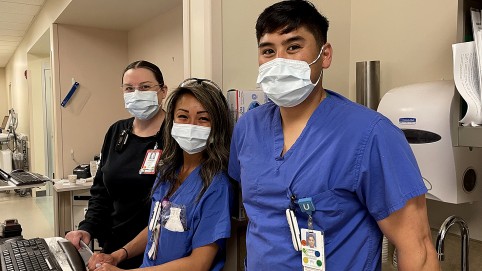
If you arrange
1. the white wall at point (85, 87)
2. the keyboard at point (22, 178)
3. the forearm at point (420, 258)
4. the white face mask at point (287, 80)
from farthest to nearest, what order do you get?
the white wall at point (85, 87), the keyboard at point (22, 178), the white face mask at point (287, 80), the forearm at point (420, 258)

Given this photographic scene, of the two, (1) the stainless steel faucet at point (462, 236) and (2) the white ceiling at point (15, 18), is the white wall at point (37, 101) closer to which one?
(2) the white ceiling at point (15, 18)

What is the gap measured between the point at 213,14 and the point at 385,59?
0.76m

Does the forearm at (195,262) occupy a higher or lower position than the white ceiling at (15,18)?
lower

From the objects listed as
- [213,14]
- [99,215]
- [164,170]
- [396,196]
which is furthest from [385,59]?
[99,215]

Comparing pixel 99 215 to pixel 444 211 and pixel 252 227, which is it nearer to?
pixel 252 227

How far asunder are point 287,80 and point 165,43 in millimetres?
2592

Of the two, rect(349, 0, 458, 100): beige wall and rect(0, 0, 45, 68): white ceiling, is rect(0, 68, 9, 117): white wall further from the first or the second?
rect(349, 0, 458, 100): beige wall

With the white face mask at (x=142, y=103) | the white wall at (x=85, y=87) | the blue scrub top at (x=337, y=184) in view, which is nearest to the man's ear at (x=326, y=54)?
the blue scrub top at (x=337, y=184)

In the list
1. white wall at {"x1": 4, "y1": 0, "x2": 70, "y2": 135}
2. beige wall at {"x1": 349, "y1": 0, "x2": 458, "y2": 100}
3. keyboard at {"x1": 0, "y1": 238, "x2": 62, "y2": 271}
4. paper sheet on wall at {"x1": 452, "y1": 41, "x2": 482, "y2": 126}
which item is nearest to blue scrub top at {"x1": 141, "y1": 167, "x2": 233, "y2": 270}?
keyboard at {"x1": 0, "y1": 238, "x2": 62, "y2": 271}

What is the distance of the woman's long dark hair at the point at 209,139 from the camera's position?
1323 millimetres

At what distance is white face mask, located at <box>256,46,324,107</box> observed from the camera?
1.04 meters

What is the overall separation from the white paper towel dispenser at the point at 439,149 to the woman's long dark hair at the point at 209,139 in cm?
60

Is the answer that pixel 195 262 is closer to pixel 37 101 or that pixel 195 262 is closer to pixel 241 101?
pixel 241 101

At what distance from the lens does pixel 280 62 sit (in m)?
1.05
